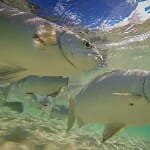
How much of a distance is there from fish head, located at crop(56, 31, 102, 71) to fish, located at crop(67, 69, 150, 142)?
1366mm

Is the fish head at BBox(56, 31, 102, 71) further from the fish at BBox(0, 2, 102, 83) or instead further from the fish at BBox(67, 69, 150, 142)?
the fish at BBox(67, 69, 150, 142)

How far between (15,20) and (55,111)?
999 centimetres

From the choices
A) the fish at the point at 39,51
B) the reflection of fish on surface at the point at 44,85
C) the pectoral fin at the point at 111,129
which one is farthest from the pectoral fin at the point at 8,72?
the reflection of fish on surface at the point at 44,85

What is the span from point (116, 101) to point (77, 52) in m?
Answer: 1.68

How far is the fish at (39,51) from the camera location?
2.77 m

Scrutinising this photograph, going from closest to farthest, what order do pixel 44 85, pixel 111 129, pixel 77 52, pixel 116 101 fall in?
pixel 77 52 < pixel 116 101 < pixel 111 129 < pixel 44 85

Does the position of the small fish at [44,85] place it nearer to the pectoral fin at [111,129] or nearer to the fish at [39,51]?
the pectoral fin at [111,129]

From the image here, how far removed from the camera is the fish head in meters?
2.73

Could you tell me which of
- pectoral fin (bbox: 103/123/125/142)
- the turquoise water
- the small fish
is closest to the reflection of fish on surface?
the small fish

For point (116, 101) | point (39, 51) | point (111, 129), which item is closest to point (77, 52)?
point (39, 51)

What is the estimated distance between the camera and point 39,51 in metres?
2.82

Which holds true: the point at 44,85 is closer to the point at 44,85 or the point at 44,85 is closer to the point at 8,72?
the point at 44,85

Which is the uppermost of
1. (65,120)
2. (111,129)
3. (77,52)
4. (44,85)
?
(77,52)

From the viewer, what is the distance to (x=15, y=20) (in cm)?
Result: 298
